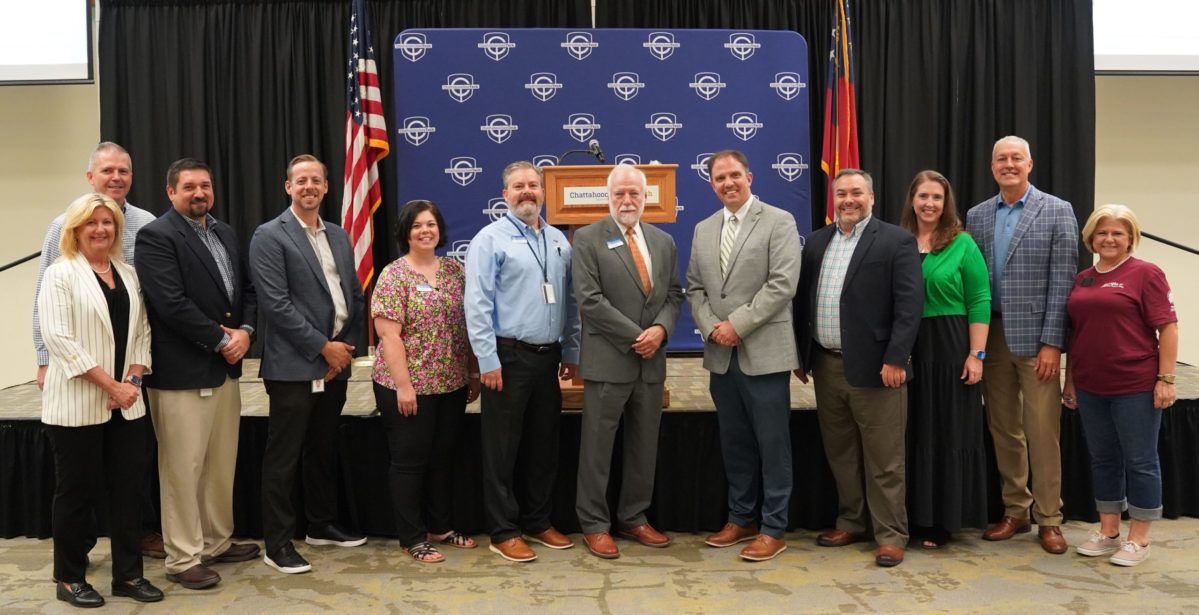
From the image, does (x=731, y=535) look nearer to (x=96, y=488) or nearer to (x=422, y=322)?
(x=422, y=322)

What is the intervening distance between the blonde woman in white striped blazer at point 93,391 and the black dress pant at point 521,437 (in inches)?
48.6

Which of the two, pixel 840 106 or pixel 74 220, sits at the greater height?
pixel 840 106

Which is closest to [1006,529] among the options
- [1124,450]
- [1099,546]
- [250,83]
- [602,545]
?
[1099,546]

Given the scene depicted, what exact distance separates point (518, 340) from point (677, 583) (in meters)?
1.09

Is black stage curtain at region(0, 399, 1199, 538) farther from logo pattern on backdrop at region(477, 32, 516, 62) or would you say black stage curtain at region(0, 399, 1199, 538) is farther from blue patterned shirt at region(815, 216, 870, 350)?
logo pattern on backdrop at region(477, 32, 516, 62)

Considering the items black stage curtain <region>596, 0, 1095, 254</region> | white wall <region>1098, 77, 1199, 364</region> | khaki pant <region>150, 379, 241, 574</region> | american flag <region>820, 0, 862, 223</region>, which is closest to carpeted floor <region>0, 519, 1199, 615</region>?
khaki pant <region>150, 379, 241, 574</region>

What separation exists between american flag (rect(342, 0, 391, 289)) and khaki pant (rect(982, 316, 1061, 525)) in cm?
387

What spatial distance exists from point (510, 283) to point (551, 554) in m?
1.11

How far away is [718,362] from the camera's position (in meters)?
3.52

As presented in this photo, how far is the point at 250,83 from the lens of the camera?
644cm

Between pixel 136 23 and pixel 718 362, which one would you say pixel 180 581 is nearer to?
pixel 718 362

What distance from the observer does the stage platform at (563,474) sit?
12.4 ft

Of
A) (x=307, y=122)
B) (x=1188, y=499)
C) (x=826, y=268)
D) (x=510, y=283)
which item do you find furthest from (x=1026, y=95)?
(x=307, y=122)

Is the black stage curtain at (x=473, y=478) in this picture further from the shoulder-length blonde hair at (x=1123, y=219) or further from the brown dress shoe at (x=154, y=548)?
the shoulder-length blonde hair at (x=1123, y=219)
